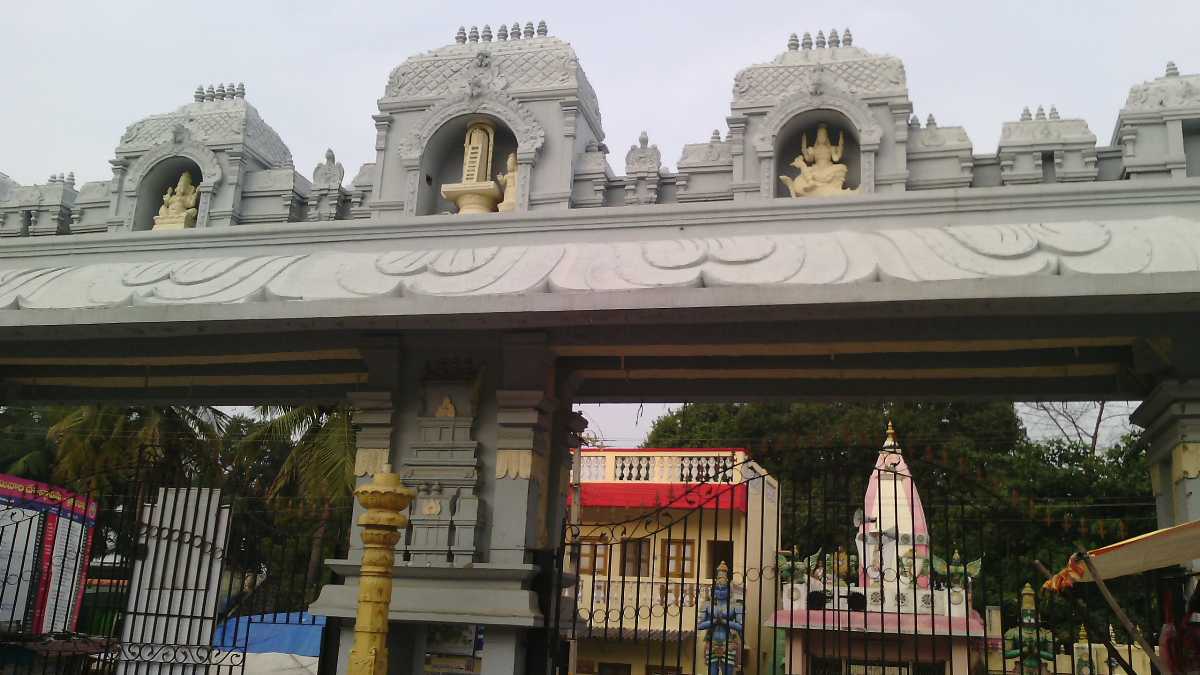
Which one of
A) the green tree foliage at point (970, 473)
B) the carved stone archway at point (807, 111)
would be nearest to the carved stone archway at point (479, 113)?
the carved stone archway at point (807, 111)

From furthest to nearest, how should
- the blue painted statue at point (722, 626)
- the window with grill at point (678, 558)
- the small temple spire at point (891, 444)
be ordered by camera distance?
1. the blue painted statue at point (722, 626)
2. the window with grill at point (678, 558)
3. the small temple spire at point (891, 444)

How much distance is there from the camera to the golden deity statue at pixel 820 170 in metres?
6.71

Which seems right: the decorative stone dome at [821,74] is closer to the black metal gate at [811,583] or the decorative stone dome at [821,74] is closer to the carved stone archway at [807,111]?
the carved stone archway at [807,111]

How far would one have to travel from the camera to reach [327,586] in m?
6.92

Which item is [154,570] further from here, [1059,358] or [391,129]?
[1059,358]

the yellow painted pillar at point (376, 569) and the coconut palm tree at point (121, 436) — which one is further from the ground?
the coconut palm tree at point (121, 436)

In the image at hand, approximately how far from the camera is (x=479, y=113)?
744cm

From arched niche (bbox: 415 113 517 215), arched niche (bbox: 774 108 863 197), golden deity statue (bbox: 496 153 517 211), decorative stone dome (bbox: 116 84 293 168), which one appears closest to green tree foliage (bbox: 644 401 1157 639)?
arched niche (bbox: 774 108 863 197)

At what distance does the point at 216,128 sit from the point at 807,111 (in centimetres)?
471

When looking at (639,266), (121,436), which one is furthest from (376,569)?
(121,436)

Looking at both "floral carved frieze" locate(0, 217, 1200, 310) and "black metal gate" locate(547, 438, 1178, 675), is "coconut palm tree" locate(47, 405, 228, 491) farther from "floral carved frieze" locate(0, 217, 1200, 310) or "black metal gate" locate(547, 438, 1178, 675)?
"floral carved frieze" locate(0, 217, 1200, 310)

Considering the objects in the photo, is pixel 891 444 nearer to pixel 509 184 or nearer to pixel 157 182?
pixel 509 184

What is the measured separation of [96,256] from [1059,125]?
7.00 meters

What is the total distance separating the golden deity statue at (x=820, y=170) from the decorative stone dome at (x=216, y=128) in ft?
14.0
